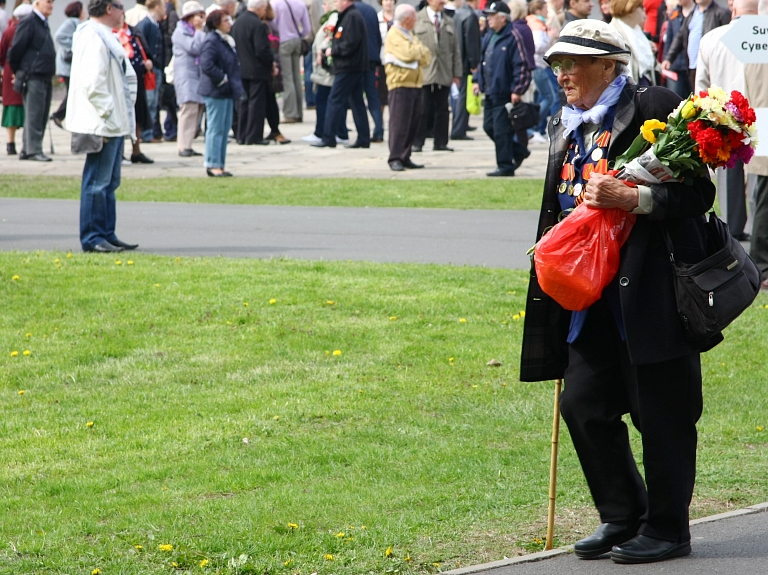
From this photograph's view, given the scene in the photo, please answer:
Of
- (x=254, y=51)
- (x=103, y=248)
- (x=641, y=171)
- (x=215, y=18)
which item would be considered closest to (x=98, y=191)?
(x=103, y=248)

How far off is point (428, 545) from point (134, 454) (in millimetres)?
1796

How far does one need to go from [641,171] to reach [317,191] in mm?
10811

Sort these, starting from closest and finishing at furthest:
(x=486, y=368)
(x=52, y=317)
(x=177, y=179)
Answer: (x=486, y=368), (x=52, y=317), (x=177, y=179)

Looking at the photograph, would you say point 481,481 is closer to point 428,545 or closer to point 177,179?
point 428,545

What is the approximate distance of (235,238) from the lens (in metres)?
11.4

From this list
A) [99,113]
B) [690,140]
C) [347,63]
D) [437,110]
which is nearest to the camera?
[690,140]

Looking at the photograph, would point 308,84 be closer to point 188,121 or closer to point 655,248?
point 188,121

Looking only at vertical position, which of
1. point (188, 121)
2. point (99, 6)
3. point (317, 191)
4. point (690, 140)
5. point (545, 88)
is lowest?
point (317, 191)

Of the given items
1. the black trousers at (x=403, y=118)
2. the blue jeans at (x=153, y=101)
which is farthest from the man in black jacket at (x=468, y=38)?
the blue jeans at (x=153, y=101)

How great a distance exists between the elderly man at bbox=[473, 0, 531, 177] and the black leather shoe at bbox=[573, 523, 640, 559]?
1121cm

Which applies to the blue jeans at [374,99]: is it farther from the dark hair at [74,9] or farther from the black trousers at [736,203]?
the black trousers at [736,203]

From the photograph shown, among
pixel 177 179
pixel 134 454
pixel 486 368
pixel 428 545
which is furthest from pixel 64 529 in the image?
pixel 177 179

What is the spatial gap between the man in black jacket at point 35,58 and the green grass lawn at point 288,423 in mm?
8461

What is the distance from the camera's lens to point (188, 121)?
18.4 m
